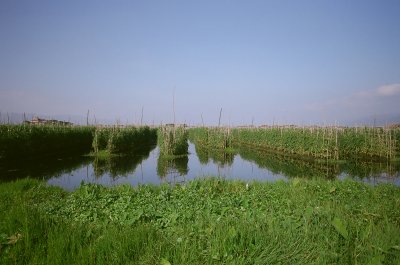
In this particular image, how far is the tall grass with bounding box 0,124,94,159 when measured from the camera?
19188mm

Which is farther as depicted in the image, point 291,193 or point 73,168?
point 73,168

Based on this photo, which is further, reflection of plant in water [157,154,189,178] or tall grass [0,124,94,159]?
tall grass [0,124,94,159]

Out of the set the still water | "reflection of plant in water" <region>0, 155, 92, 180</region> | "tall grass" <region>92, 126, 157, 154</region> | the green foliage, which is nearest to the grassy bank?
the still water

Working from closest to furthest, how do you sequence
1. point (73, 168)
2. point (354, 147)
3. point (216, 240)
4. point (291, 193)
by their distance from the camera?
1. point (216, 240)
2. point (291, 193)
3. point (73, 168)
4. point (354, 147)

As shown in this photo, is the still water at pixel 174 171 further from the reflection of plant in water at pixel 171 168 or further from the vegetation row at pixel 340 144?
the vegetation row at pixel 340 144

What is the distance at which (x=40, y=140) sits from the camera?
22969 millimetres

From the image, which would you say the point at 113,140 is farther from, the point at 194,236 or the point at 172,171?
the point at 194,236

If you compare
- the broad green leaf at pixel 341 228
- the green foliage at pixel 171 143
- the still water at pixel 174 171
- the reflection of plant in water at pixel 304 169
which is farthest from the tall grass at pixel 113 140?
the broad green leaf at pixel 341 228

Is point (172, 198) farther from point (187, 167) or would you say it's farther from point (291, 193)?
point (187, 167)

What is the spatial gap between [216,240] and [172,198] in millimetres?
3981

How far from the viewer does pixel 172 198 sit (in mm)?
8109

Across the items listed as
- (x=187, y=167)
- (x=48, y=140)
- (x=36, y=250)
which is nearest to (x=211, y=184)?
(x=36, y=250)

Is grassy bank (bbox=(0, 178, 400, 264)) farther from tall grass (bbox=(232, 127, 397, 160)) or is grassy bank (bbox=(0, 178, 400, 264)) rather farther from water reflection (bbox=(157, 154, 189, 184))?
tall grass (bbox=(232, 127, 397, 160))

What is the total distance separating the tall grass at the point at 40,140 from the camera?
19188 mm
